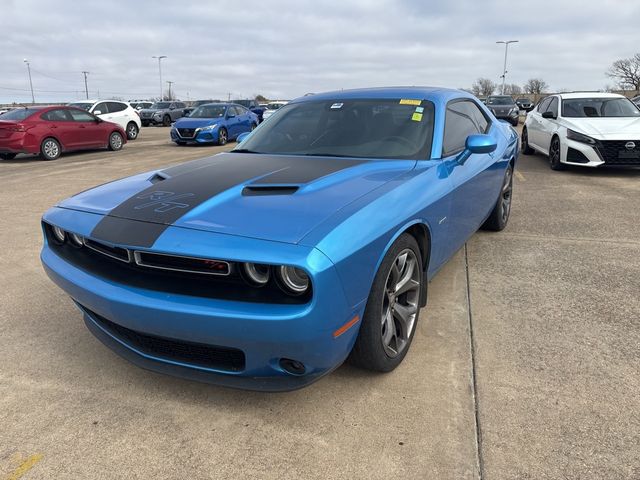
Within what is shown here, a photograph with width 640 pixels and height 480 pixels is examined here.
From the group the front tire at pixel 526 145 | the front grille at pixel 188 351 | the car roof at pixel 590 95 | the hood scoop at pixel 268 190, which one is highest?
the car roof at pixel 590 95

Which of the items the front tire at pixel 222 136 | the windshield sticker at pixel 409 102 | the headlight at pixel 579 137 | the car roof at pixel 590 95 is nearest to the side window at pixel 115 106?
the front tire at pixel 222 136

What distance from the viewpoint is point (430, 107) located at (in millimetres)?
3281

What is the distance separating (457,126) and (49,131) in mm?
11623

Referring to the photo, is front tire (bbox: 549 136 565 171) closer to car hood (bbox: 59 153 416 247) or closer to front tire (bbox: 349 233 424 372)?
car hood (bbox: 59 153 416 247)

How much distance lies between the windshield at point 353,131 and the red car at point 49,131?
33.8 feet

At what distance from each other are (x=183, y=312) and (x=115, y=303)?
14.0 inches

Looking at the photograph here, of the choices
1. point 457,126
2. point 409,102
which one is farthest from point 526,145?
point 409,102

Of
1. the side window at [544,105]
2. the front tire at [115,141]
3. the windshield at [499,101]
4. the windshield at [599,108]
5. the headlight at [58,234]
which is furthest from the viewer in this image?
the windshield at [499,101]

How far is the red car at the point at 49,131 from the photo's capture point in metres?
11.5

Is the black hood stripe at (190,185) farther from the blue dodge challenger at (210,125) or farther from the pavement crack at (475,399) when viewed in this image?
the blue dodge challenger at (210,125)

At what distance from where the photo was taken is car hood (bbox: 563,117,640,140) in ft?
25.2

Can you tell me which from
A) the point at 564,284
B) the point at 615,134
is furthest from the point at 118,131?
the point at 564,284

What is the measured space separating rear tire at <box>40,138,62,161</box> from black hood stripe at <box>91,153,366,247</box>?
10621 mm

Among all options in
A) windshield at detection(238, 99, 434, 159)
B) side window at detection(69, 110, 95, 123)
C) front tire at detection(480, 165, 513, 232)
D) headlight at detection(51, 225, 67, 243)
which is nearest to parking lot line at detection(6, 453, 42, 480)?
headlight at detection(51, 225, 67, 243)
